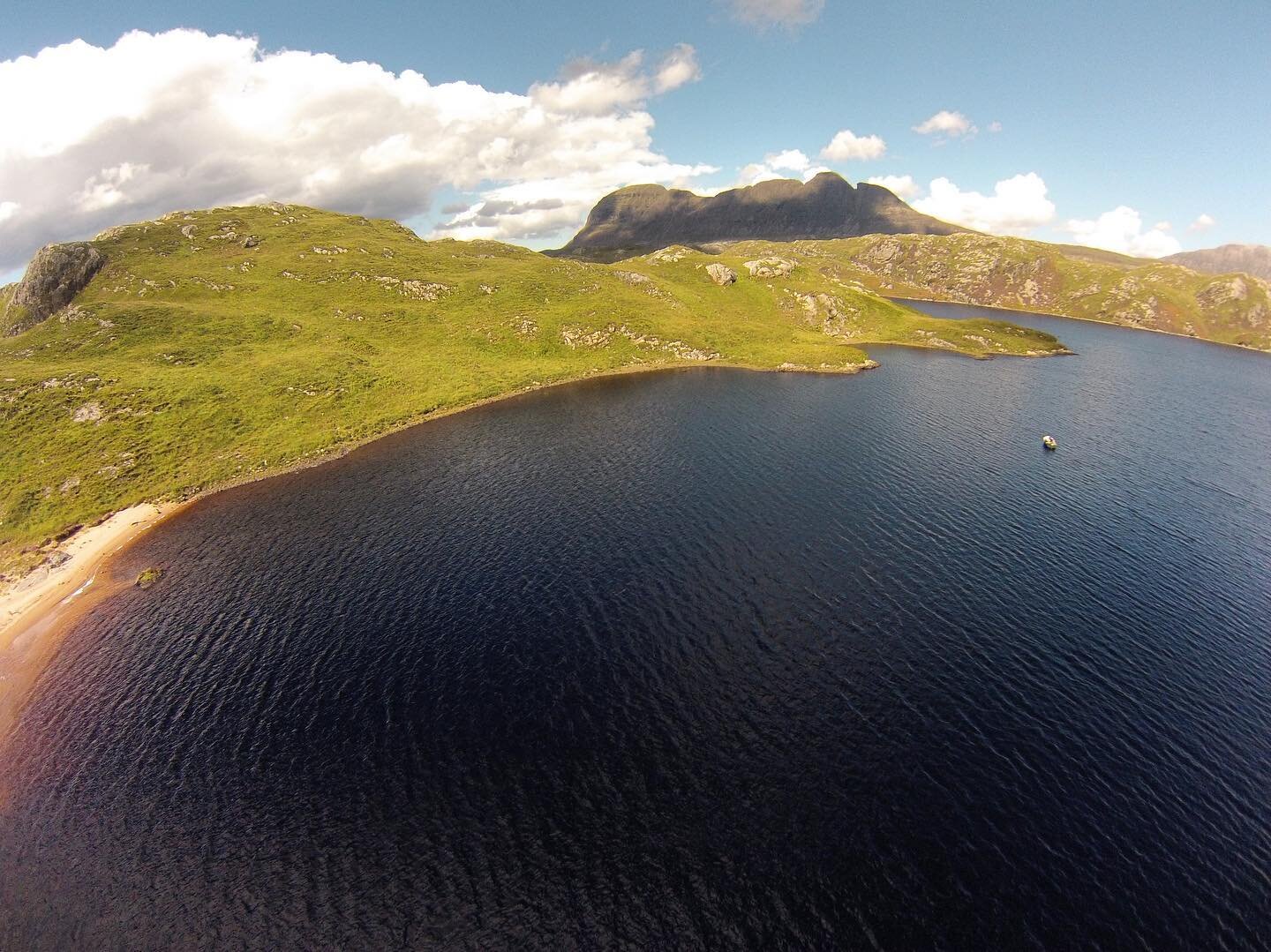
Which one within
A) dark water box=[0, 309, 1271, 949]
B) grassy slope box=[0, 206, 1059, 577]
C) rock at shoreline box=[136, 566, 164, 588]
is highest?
grassy slope box=[0, 206, 1059, 577]

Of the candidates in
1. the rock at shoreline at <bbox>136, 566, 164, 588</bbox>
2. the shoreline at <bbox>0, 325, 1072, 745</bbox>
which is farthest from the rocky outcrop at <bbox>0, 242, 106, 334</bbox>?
the rock at shoreline at <bbox>136, 566, 164, 588</bbox>

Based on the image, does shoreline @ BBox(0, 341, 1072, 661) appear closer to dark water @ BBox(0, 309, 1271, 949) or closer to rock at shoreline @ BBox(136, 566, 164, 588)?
rock at shoreline @ BBox(136, 566, 164, 588)

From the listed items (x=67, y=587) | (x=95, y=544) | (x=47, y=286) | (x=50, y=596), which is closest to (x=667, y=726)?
(x=50, y=596)

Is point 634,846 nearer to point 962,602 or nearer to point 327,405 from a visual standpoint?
point 962,602

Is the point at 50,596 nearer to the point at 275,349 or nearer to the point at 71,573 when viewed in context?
the point at 71,573

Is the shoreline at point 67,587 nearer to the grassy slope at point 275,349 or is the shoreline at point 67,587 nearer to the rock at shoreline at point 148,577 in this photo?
the rock at shoreline at point 148,577

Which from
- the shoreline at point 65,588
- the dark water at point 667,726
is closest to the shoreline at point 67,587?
the shoreline at point 65,588
